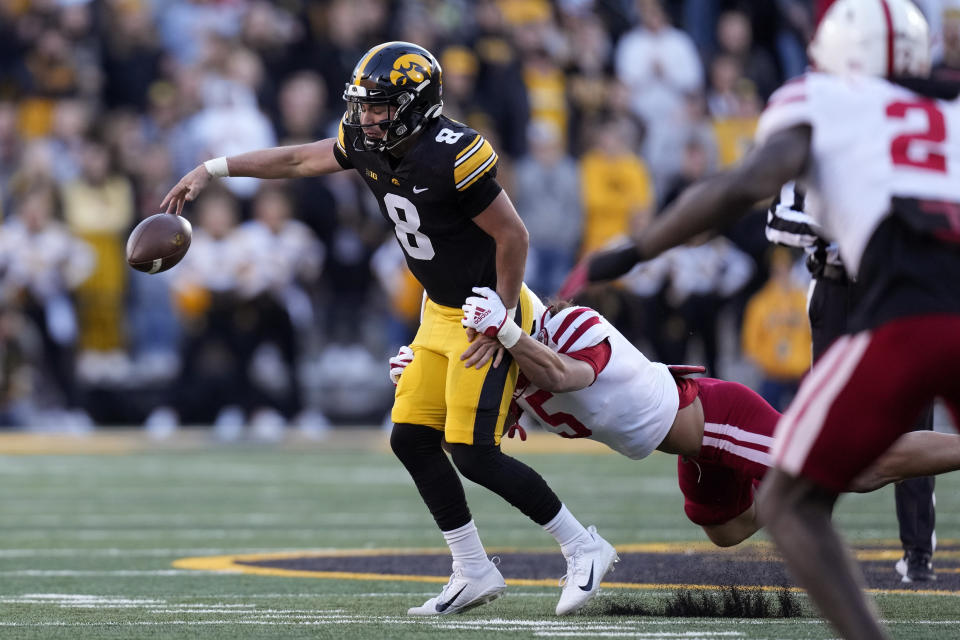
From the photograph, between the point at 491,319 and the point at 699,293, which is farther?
the point at 699,293

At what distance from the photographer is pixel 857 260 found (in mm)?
3322

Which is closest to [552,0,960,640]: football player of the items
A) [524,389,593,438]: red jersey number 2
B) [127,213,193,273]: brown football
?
[524,389,593,438]: red jersey number 2

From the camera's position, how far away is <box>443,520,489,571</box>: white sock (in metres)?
5.18

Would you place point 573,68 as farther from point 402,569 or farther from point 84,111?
point 402,569

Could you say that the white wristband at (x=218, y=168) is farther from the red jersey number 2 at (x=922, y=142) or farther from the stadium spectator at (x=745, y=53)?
the stadium spectator at (x=745, y=53)

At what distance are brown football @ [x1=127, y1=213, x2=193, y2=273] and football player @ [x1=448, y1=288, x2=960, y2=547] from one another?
871 millimetres

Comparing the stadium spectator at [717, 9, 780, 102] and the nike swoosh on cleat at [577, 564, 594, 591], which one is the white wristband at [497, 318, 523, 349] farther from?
the stadium spectator at [717, 9, 780, 102]

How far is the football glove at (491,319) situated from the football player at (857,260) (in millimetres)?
1651

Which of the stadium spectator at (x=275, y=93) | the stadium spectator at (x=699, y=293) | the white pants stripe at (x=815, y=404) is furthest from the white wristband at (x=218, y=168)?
the stadium spectator at (x=699, y=293)

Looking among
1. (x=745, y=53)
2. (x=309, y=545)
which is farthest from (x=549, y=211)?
(x=309, y=545)

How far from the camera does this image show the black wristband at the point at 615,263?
332 centimetres

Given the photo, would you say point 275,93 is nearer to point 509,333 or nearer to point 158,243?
point 158,243

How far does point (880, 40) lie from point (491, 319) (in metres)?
1.85

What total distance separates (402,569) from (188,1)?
9710 mm
